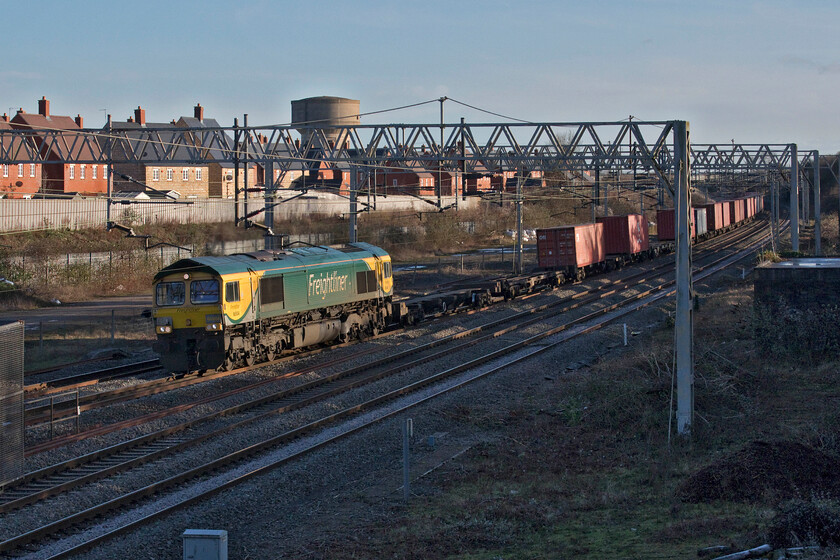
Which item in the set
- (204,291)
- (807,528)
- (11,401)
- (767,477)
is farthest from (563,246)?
(807,528)

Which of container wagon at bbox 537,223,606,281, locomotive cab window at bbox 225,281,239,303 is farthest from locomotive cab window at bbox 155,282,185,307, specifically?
container wagon at bbox 537,223,606,281

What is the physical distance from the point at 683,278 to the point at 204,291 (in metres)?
11.4

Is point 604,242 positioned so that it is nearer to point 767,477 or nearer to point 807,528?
point 767,477

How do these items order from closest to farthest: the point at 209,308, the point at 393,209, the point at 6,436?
the point at 6,436 → the point at 209,308 → the point at 393,209

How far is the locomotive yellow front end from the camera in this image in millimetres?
20172

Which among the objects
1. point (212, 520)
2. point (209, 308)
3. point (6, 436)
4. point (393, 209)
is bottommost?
point (212, 520)

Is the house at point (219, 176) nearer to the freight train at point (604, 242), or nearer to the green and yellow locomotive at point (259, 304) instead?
the freight train at point (604, 242)

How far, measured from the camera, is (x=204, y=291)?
20312 mm

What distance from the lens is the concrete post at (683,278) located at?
15.0m

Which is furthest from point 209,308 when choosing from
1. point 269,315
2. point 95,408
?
point 95,408

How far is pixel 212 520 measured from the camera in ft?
36.3

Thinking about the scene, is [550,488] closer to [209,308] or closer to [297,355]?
[209,308]

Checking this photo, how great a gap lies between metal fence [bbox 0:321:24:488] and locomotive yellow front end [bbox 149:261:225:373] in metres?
8.08

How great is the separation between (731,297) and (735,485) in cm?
2292
